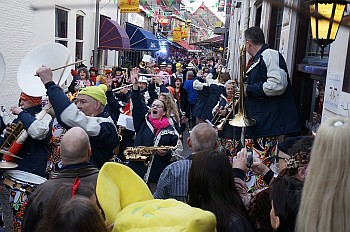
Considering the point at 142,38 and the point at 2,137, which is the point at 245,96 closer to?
the point at 2,137

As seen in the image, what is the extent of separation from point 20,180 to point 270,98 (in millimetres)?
2570

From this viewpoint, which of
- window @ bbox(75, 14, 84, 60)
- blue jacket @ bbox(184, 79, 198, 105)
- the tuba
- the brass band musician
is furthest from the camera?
window @ bbox(75, 14, 84, 60)

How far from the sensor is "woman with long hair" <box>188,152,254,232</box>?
7.63ft

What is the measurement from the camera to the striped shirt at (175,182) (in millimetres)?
2799

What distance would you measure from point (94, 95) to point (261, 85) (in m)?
1.65

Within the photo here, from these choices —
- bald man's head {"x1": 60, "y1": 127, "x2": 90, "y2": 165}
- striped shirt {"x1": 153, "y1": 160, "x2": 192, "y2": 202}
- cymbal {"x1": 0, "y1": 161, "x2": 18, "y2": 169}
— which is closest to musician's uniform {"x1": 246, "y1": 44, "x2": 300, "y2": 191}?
striped shirt {"x1": 153, "y1": 160, "x2": 192, "y2": 202}

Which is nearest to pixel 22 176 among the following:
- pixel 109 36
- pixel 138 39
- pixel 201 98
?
pixel 201 98

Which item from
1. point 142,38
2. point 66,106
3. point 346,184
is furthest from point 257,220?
point 142,38

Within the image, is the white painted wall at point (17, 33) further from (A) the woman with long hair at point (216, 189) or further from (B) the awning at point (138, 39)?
(B) the awning at point (138, 39)

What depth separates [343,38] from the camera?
159 inches

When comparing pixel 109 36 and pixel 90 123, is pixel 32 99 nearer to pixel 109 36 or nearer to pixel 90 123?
pixel 90 123

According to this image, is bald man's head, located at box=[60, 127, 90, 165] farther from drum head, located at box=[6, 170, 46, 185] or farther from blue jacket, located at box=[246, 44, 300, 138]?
blue jacket, located at box=[246, 44, 300, 138]

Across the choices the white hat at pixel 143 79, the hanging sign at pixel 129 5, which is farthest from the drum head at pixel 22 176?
the hanging sign at pixel 129 5

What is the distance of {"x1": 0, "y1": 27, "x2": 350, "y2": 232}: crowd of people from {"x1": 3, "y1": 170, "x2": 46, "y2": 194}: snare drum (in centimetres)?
1
